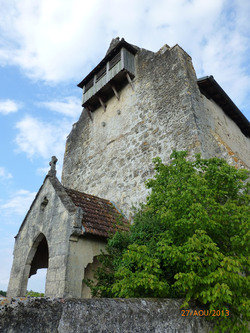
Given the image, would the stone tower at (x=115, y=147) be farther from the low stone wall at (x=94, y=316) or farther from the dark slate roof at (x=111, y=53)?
the low stone wall at (x=94, y=316)

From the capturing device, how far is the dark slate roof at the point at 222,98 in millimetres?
9820

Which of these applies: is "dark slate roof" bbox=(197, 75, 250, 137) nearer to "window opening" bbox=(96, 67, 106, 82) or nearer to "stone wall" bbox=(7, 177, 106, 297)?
"window opening" bbox=(96, 67, 106, 82)

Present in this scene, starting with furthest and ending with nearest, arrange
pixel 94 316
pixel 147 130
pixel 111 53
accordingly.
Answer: pixel 111 53, pixel 147 130, pixel 94 316

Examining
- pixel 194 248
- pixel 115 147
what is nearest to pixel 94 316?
pixel 194 248

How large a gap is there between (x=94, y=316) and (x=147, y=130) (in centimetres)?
732

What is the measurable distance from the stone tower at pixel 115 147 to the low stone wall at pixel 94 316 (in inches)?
107

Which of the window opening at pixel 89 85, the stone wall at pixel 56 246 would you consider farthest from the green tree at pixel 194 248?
the window opening at pixel 89 85

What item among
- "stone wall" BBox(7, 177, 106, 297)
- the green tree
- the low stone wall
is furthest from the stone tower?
the low stone wall

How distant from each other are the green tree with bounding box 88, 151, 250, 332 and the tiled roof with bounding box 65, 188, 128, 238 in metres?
0.92

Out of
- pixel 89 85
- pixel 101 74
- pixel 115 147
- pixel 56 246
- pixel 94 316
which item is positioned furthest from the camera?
pixel 89 85

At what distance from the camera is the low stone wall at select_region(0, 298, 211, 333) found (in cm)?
252

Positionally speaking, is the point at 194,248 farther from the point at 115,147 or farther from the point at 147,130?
the point at 115,147

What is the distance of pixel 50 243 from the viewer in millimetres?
6820

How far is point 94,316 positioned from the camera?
10.00ft
